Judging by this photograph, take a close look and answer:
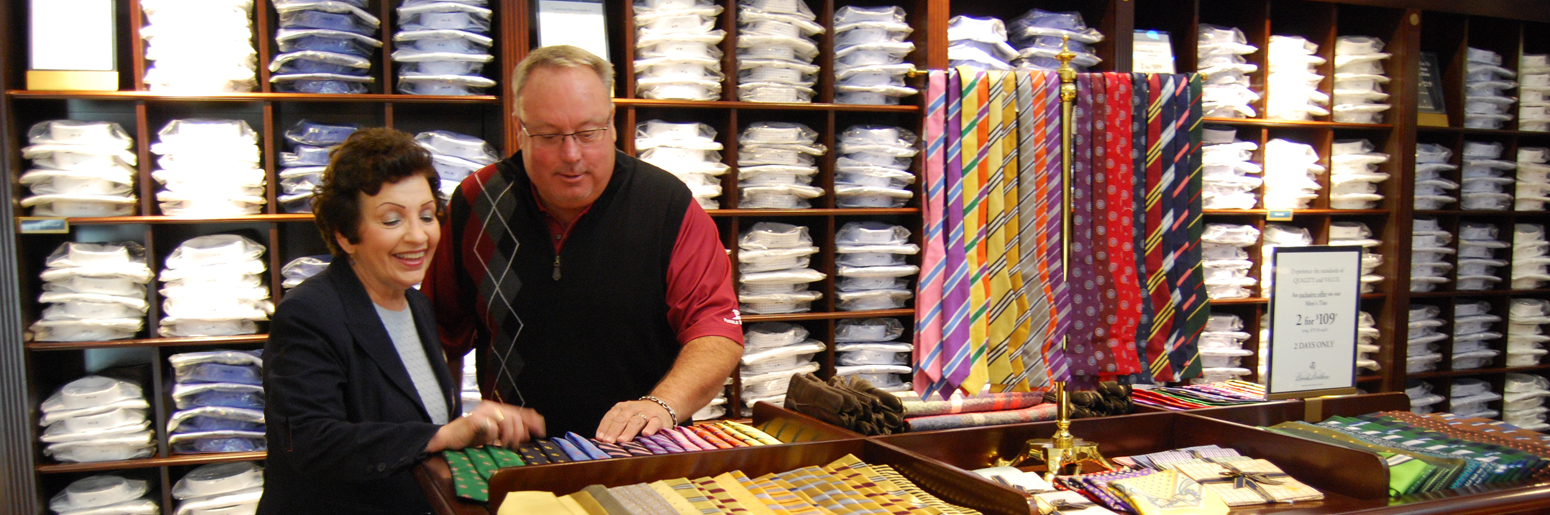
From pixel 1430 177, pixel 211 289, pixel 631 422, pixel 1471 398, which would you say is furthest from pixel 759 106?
pixel 1471 398

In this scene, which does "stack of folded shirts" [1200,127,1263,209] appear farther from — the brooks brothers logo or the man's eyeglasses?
the man's eyeglasses

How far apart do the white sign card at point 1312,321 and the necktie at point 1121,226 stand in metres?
1.41

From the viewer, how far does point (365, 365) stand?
4.94 ft

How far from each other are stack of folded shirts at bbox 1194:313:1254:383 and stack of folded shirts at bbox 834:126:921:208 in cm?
138

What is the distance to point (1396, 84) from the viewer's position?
4102 mm

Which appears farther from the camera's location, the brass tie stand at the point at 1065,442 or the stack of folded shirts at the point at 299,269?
the stack of folded shirts at the point at 299,269

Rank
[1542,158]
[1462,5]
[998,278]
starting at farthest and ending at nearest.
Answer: [1542,158], [1462,5], [998,278]

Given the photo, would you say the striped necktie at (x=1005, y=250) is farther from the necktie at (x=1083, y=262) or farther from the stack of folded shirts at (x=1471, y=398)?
the stack of folded shirts at (x=1471, y=398)

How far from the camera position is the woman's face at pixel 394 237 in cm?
154

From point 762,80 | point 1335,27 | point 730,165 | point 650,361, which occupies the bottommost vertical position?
point 650,361

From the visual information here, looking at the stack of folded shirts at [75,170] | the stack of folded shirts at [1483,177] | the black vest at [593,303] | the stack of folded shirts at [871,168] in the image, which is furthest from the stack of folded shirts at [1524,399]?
the stack of folded shirts at [75,170]

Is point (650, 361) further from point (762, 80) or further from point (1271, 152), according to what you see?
point (1271, 152)

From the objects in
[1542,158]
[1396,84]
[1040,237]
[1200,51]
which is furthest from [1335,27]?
[1040,237]

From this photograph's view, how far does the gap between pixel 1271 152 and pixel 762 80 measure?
2.10 meters
